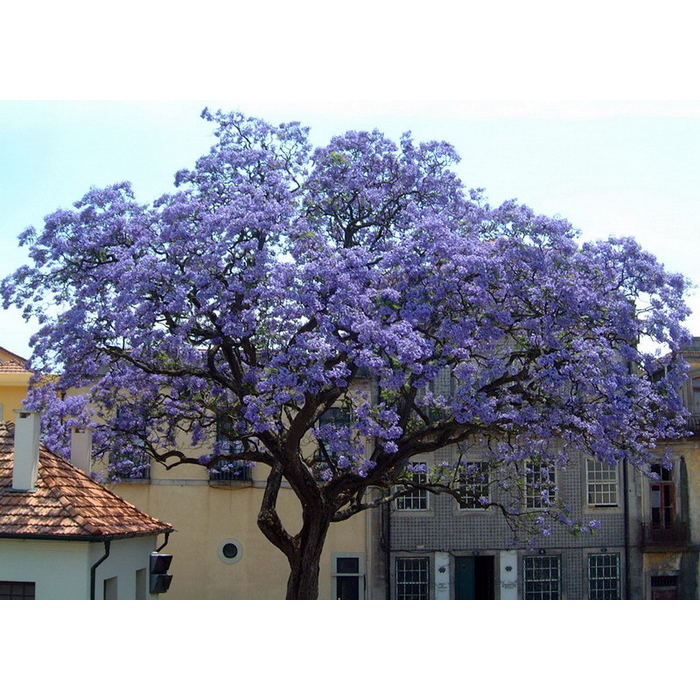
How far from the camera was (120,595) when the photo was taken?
11.9 metres

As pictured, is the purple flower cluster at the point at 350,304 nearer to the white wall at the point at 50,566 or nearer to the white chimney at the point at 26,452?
the white chimney at the point at 26,452

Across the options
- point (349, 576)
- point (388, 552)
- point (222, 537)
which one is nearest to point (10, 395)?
point (222, 537)

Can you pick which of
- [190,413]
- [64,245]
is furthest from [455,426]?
[64,245]

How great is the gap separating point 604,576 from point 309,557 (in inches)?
332

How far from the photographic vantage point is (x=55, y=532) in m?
10.7

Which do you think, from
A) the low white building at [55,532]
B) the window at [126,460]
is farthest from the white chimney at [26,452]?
the window at [126,460]

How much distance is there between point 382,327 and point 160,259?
2.66 meters

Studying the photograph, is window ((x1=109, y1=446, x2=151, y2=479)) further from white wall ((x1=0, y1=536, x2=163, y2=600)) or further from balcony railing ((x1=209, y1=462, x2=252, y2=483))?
balcony railing ((x1=209, y1=462, x2=252, y2=483))

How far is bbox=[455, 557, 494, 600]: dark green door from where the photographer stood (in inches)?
747

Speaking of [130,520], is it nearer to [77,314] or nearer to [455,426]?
[77,314]

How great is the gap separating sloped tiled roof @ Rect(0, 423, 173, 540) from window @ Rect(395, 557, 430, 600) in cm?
705

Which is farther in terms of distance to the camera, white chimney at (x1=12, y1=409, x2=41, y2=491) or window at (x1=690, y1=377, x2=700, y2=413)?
window at (x1=690, y1=377, x2=700, y2=413)

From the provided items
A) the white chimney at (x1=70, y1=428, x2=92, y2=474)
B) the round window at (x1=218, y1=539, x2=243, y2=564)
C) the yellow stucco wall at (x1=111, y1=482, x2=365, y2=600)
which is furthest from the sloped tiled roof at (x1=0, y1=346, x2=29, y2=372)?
the white chimney at (x1=70, y1=428, x2=92, y2=474)

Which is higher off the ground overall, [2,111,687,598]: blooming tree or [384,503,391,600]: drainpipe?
[2,111,687,598]: blooming tree
